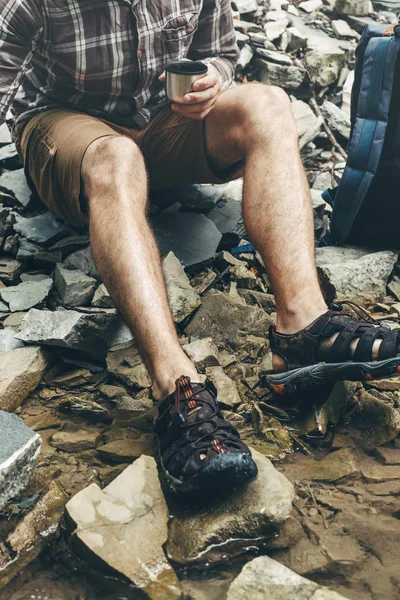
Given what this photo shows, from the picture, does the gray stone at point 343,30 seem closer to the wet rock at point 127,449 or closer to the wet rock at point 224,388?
the wet rock at point 224,388

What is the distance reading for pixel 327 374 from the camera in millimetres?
2520

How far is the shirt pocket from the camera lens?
325 cm

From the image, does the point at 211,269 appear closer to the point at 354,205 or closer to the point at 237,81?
the point at 354,205

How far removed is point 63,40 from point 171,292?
4.12ft

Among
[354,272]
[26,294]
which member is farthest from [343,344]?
[26,294]

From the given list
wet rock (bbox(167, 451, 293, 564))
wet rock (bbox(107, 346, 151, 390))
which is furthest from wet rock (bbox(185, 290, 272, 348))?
A: wet rock (bbox(167, 451, 293, 564))

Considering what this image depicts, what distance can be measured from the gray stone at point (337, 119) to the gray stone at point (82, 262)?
8.46 feet

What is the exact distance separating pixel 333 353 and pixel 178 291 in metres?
0.97

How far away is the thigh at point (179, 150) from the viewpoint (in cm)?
329

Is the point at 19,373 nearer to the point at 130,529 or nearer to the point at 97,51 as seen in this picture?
the point at 130,529

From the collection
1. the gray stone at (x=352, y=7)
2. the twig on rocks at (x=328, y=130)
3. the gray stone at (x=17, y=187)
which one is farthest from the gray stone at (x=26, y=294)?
the gray stone at (x=352, y=7)

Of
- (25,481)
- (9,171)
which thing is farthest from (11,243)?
(25,481)

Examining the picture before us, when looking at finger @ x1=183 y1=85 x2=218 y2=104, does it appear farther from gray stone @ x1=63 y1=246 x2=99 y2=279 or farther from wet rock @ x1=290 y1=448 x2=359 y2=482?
wet rock @ x1=290 y1=448 x2=359 y2=482

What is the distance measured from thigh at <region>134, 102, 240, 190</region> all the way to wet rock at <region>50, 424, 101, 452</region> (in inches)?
58.0
